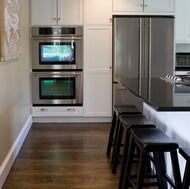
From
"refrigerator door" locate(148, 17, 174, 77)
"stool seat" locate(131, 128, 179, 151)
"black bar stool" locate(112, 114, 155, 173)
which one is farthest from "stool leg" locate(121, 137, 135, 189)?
"refrigerator door" locate(148, 17, 174, 77)

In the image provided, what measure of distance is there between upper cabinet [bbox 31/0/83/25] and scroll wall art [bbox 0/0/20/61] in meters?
1.68

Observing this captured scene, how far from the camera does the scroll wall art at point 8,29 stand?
316 cm

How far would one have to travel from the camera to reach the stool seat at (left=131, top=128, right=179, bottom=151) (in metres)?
2.46

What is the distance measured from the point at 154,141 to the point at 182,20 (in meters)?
3.77

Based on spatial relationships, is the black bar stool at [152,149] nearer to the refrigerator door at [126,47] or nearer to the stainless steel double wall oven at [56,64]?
the refrigerator door at [126,47]

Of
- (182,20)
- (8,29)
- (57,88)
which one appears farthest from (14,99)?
(182,20)

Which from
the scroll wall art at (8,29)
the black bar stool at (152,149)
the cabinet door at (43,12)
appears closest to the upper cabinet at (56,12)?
the cabinet door at (43,12)

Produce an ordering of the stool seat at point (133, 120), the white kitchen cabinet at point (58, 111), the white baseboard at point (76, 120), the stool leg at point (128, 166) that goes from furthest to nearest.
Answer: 1. the white baseboard at point (76, 120)
2. the white kitchen cabinet at point (58, 111)
3. the stool seat at point (133, 120)
4. the stool leg at point (128, 166)

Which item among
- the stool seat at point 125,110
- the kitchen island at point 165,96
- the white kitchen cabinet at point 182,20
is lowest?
the stool seat at point 125,110

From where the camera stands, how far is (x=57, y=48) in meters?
5.77

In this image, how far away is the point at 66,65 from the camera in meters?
5.80

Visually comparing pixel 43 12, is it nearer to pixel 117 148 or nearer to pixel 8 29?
pixel 8 29

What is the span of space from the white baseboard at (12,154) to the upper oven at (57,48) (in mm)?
1049

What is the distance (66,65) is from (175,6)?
198 cm
